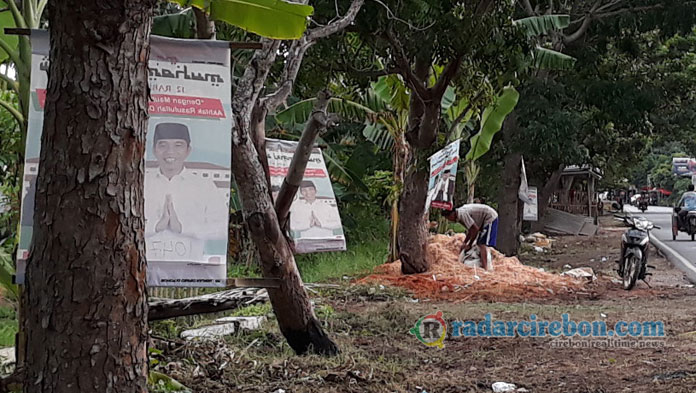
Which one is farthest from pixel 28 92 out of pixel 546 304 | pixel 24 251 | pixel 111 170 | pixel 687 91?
pixel 687 91

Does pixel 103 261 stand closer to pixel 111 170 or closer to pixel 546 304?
pixel 111 170

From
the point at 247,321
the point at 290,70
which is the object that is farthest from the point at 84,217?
the point at 247,321

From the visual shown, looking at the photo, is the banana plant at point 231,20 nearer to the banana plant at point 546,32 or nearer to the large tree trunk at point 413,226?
the large tree trunk at point 413,226

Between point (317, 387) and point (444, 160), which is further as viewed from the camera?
point (444, 160)

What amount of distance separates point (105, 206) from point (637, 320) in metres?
6.59

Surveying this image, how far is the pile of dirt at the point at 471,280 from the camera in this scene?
1041cm

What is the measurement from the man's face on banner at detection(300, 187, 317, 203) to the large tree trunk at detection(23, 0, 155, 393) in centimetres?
517

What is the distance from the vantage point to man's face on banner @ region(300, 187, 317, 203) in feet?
25.8

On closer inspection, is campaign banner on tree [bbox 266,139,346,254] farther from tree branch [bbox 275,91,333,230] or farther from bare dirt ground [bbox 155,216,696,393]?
tree branch [bbox 275,91,333,230]

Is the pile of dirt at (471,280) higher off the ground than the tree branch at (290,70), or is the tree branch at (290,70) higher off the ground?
the tree branch at (290,70)

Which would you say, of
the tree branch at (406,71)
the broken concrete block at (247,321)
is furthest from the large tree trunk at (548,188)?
the broken concrete block at (247,321)

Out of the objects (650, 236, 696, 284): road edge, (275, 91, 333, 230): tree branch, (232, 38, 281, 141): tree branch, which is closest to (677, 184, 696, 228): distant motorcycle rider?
(650, 236, 696, 284): road edge

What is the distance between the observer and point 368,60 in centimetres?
1181

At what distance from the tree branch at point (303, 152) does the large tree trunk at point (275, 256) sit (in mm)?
240
